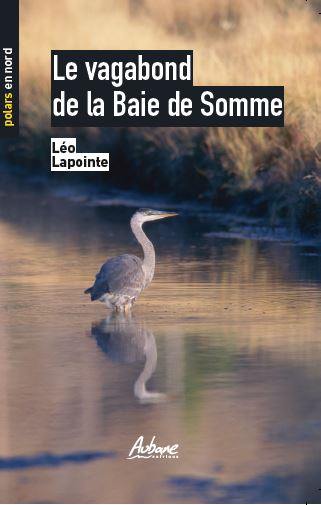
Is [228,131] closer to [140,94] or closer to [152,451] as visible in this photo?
[140,94]

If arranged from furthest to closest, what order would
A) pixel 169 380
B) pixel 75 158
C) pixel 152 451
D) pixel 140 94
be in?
1. pixel 75 158
2. pixel 140 94
3. pixel 169 380
4. pixel 152 451

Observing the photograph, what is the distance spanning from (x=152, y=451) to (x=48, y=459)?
54 cm

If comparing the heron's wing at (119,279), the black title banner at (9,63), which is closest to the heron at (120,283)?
the heron's wing at (119,279)

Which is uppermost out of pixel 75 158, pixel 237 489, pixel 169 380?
pixel 75 158

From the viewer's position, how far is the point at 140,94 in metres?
19.0

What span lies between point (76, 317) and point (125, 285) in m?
0.46

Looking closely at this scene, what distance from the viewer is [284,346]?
12273 mm

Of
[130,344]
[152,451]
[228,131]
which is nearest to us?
[152,451]

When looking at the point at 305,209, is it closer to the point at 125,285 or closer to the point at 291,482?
the point at 125,285

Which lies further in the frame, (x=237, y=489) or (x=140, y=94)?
(x=140, y=94)

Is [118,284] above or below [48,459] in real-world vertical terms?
above

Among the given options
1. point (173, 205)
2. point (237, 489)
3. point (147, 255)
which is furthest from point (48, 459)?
point (173, 205)

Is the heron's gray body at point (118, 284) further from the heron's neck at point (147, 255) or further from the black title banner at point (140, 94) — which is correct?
the black title banner at point (140, 94)

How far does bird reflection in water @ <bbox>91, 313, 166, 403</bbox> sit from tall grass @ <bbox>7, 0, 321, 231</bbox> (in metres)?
6.14
